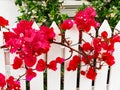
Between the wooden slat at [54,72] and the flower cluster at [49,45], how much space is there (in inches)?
1.3

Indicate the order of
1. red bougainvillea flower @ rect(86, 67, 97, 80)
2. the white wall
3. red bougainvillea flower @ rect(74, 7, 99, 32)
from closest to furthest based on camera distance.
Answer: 1. red bougainvillea flower @ rect(74, 7, 99, 32)
2. red bougainvillea flower @ rect(86, 67, 97, 80)
3. the white wall

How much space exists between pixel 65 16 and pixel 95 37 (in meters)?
0.49

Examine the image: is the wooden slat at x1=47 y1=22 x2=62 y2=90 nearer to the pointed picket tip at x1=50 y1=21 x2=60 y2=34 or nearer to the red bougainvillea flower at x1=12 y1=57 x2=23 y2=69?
the pointed picket tip at x1=50 y1=21 x2=60 y2=34

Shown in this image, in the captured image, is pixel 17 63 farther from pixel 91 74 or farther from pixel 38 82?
pixel 91 74

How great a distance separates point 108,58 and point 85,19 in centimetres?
34

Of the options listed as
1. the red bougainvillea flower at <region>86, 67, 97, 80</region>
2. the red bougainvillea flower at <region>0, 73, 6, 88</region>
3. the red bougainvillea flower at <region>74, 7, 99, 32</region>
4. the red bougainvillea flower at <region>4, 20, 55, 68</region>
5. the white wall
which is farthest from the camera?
the white wall

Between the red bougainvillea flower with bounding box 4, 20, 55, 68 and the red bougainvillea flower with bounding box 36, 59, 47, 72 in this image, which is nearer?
the red bougainvillea flower with bounding box 4, 20, 55, 68

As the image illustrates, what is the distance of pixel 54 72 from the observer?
243cm

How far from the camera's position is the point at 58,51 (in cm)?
235

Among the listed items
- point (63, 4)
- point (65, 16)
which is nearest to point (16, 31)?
point (65, 16)

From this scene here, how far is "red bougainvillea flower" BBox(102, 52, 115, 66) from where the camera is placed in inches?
91.7

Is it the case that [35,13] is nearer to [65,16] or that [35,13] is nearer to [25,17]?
[25,17]

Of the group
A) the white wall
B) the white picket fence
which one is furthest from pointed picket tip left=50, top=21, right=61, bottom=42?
the white wall

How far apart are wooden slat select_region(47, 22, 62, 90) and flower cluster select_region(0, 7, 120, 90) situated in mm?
32
